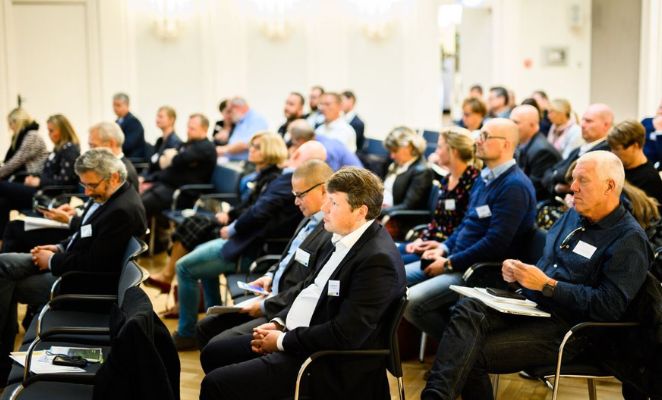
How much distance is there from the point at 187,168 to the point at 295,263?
368 centimetres

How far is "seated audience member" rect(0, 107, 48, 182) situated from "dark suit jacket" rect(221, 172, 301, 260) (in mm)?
3631

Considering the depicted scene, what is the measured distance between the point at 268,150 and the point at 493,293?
2139 millimetres

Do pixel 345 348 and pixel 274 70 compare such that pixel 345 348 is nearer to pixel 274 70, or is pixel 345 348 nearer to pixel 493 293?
pixel 493 293

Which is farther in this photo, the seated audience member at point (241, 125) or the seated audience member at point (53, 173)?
the seated audience member at point (241, 125)

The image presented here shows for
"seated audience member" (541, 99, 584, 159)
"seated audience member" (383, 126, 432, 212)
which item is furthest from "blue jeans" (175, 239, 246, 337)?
"seated audience member" (541, 99, 584, 159)

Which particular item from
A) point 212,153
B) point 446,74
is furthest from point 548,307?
point 446,74

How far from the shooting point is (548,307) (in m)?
3.47

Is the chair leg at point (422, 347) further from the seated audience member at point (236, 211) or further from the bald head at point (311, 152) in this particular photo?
the seated audience member at point (236, 211)

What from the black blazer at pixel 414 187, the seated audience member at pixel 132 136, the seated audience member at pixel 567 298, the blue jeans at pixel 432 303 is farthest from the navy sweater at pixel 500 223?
the seated audience member at pixel 132 136

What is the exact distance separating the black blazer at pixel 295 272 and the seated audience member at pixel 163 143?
397cm

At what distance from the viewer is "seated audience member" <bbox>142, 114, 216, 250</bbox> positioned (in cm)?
728

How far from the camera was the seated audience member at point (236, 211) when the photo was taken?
5.36 meters

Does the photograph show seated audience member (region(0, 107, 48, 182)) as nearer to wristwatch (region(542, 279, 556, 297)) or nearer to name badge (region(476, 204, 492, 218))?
name badge (region(476, 204, 492, 218))

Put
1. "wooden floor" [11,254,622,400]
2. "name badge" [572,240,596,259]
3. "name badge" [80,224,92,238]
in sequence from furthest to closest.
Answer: "name badge" [80,224,92,238] → "wooden floor" [11,254,622,400] → "name badge" [572,240,596,259]
